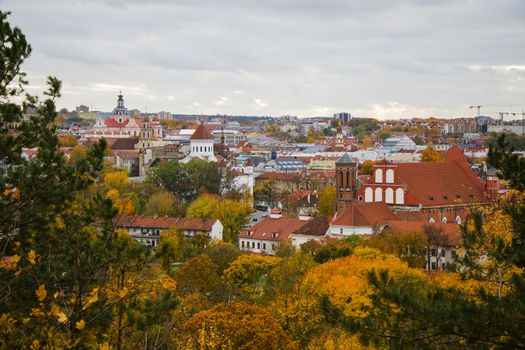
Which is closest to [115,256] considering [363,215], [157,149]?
[363,215]

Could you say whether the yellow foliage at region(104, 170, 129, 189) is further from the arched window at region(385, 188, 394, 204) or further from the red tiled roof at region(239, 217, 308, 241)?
the arched window at region(385, 188, 394, 204)

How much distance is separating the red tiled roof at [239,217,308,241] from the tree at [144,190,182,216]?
30.9 ft

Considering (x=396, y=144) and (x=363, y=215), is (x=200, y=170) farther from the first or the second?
(x=396, y=144)

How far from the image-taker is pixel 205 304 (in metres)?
24.6

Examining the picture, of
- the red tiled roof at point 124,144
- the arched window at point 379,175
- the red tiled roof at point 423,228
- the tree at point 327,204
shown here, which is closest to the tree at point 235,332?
the red tiled roof at point 423,228

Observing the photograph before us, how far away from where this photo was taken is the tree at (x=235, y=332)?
17.9m

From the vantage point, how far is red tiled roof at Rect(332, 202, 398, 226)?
42.5 m

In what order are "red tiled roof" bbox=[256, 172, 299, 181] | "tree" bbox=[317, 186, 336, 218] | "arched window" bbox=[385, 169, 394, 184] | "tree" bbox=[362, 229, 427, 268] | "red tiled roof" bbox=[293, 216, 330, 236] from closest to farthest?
"tree" bbox=[362, 229, 427, 268] < "red tiled roof" bbox=[293, 216, 330, 236] < "arched window" bbox=[385, 169, 394, 184] < "tree" bbox=[317, 186, 336, 218] < "red tiled roof" bbox=[256, 172, 299, 181]

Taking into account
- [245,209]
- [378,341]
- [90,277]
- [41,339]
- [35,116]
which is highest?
[35,116]

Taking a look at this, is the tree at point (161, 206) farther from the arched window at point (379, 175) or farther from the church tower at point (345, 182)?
the arched window at point (379, 175)

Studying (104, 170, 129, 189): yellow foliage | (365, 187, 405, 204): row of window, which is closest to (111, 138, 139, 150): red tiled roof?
(104, 170, 129, 189): yellow foliage

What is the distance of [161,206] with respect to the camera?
56062mm

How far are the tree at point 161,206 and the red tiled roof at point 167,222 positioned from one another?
3.71 meters

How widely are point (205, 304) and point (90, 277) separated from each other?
1706 centimetres
